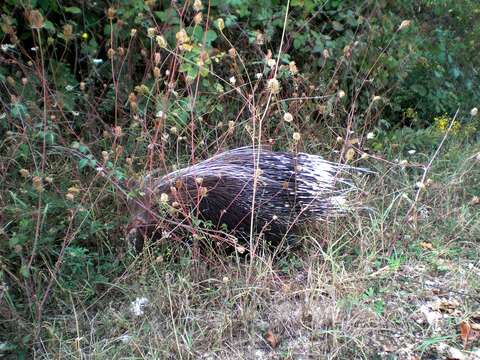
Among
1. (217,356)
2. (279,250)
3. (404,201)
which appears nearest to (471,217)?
(404,201)

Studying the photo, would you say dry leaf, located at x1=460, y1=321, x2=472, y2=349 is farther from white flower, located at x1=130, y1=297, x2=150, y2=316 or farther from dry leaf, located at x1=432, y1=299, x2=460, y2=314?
white flower, located at x1=130, y1=297, x2=150, y2=316

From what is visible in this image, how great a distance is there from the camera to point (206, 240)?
9.52 feet

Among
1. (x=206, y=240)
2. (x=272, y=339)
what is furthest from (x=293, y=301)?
(x=206, y=240)

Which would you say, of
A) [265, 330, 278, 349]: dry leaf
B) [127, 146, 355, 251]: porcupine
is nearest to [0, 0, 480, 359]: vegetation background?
[265, 330, 278, 349]: dry leaf

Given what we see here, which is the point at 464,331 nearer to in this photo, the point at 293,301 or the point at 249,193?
the point at 293,301

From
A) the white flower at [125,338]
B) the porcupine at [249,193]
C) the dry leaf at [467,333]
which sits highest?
the porcupine at [249,193]

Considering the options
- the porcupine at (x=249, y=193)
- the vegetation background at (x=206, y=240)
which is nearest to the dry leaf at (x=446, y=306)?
the vegetation background at (x=206, y=240)

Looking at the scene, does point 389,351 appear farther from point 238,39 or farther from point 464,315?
point 238,39

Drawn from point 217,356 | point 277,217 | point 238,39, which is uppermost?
point 238,39

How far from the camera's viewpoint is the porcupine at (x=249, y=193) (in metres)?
2.93

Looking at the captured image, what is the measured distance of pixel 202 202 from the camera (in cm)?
303

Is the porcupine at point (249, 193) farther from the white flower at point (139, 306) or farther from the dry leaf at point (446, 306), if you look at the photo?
the dry leaf at point (446, 306)

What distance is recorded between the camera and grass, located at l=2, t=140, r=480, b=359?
2467 millimetres

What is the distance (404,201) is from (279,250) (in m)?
0.99
